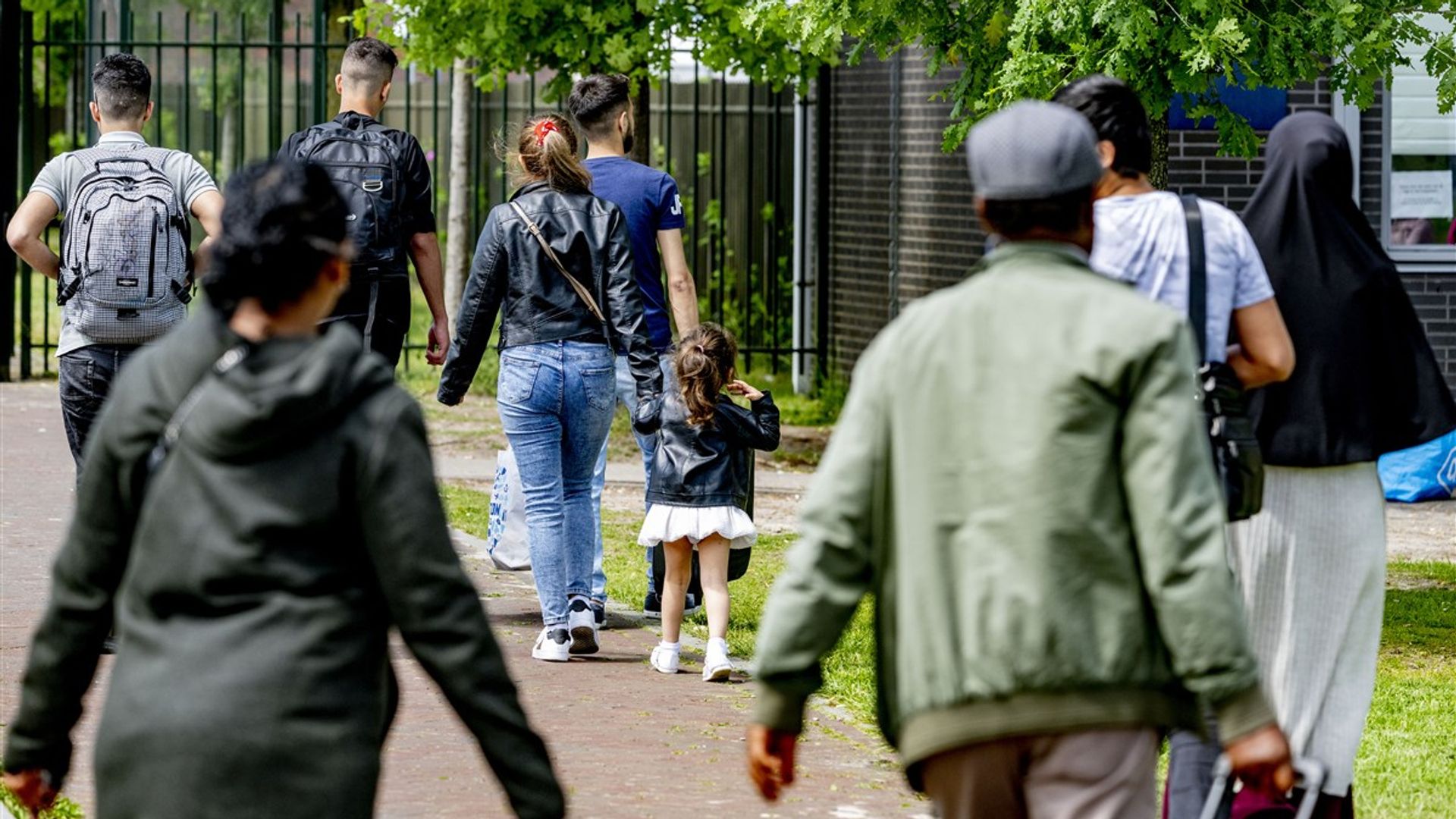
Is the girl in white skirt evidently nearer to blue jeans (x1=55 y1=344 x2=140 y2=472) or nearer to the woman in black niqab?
blue jeans (x1=55 y1=344 x2=140 y2=472)

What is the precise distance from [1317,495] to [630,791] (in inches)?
78.5

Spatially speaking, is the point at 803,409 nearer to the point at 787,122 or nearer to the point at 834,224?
the point at 834,224

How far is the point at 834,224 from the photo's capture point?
16500 mm

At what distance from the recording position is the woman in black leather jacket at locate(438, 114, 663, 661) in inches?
286

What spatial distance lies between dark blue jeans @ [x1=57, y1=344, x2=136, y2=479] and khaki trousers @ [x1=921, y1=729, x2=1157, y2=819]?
4.35 meters

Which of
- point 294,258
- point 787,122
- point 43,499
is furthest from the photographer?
point 787,122

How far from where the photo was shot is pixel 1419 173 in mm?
12719

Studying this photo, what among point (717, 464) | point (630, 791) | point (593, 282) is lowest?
point (630, 791)

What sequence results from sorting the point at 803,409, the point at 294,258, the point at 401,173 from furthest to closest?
the point at 803,409
the point at 401,173
the point at 294,258

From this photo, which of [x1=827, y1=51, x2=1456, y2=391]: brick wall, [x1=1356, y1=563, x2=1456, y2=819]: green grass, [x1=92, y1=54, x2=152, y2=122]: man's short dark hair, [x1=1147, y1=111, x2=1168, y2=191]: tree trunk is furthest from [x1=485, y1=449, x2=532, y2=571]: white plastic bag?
[x1=827, y1=51, x2=1456, y2=391]: brick wall

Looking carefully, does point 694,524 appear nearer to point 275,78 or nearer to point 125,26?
point 275,78

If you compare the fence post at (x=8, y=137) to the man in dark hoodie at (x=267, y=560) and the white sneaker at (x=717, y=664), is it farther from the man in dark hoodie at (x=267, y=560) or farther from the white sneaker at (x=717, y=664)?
the man in dark hoodie at (x=267, y=560)

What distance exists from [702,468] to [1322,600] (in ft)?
9.52

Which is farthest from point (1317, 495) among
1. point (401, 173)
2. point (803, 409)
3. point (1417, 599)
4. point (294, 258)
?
point (803, 409)
